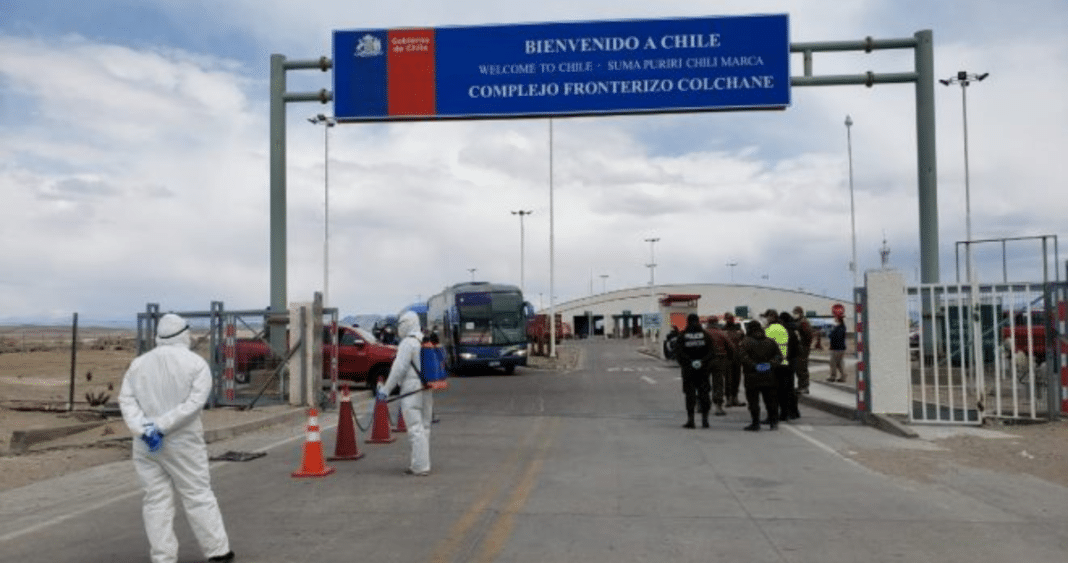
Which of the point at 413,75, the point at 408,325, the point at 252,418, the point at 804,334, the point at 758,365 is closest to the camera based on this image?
the point at 408,325

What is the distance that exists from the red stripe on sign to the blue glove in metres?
15.2

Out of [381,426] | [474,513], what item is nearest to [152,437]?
[474,513]

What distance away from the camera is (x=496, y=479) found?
10.3m

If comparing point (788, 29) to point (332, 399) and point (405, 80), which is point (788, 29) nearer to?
point (405, 80)

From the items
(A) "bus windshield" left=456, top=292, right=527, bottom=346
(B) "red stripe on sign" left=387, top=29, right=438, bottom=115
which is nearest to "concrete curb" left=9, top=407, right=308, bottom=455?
(B) "red stripe on sign" left=387, top=29, right=438, bottom=115

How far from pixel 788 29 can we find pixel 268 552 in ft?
54.7

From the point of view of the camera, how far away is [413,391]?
10.7m

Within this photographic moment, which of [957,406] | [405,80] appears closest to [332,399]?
[405,80]

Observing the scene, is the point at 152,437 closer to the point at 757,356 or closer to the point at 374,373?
the point at 757,356

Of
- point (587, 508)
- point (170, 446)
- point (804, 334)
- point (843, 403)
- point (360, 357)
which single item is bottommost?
point (587, 508)

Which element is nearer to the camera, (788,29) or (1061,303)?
(1061,303)

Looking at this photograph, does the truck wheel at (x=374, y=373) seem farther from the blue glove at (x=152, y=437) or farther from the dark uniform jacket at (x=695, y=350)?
the blue glove at (x=152, y=437)

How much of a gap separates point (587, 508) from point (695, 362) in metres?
6.70

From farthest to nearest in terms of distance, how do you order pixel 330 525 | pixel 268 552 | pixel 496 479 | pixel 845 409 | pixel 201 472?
1. pixel 845 409
2. pixel 496 479
3. pixel 330 525
4. pixel 268 552
5. pixel 201 472
